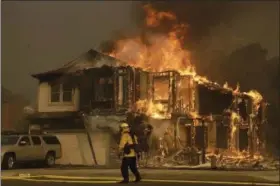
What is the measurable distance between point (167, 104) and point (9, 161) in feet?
17.4

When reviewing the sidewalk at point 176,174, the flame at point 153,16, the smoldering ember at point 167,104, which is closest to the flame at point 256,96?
the smoldering ember at point 167,104

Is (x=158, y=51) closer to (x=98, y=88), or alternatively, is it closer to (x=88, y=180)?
(x=98, y=88)

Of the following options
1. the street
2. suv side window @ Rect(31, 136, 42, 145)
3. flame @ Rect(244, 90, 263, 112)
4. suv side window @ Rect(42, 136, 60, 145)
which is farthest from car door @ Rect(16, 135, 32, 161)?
flame @ Rect(244, 90, 263, 112)

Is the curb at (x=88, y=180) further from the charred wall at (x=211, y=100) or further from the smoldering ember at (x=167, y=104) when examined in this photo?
the charred wall at (x=211, y=100)

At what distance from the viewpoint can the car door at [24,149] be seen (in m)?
17.1

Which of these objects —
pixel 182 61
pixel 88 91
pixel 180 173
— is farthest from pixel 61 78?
pixel 180 173

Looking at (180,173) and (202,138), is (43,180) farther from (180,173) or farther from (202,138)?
(202,138)

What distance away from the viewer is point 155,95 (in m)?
16.0

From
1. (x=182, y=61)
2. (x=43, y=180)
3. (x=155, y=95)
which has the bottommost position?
(x=43, y=180)

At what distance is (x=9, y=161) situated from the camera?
16.9m

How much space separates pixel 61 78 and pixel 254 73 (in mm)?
5972

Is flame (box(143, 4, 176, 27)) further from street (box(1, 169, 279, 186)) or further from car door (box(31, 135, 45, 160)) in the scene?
car door (box(31, 135, 45, 160))

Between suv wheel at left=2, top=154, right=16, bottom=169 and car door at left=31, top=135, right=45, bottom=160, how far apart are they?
75cm

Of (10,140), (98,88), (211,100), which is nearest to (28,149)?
(10,140)
